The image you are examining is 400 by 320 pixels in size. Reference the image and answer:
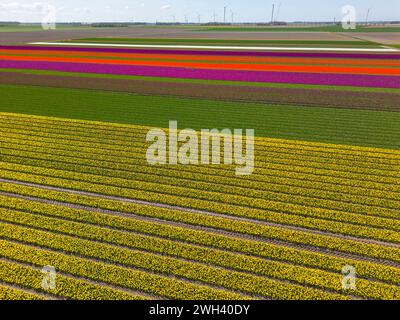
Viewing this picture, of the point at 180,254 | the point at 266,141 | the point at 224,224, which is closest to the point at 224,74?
the point at 266,141

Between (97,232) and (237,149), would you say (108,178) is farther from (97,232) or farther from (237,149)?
(237,149)

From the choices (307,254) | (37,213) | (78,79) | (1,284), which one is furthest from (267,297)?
(78,79)

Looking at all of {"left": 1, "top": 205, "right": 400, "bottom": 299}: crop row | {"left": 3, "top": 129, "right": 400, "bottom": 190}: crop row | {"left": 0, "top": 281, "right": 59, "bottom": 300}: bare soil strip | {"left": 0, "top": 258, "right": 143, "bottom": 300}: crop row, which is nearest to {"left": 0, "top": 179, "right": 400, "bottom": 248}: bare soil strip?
{"left": 1, "top": 205, "right": 400, "bottom": 299}: crop row

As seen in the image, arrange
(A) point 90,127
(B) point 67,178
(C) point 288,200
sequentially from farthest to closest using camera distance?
(A) point 90,127, (B) point 67,178, (C) point 288,200

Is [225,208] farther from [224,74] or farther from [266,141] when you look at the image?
[224,74]

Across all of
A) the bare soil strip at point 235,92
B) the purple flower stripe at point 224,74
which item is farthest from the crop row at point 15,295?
the purple flower stripe at point 224,74

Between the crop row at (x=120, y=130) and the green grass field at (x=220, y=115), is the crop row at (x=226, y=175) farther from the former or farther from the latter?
the green grass field at (x=220, y=115)
